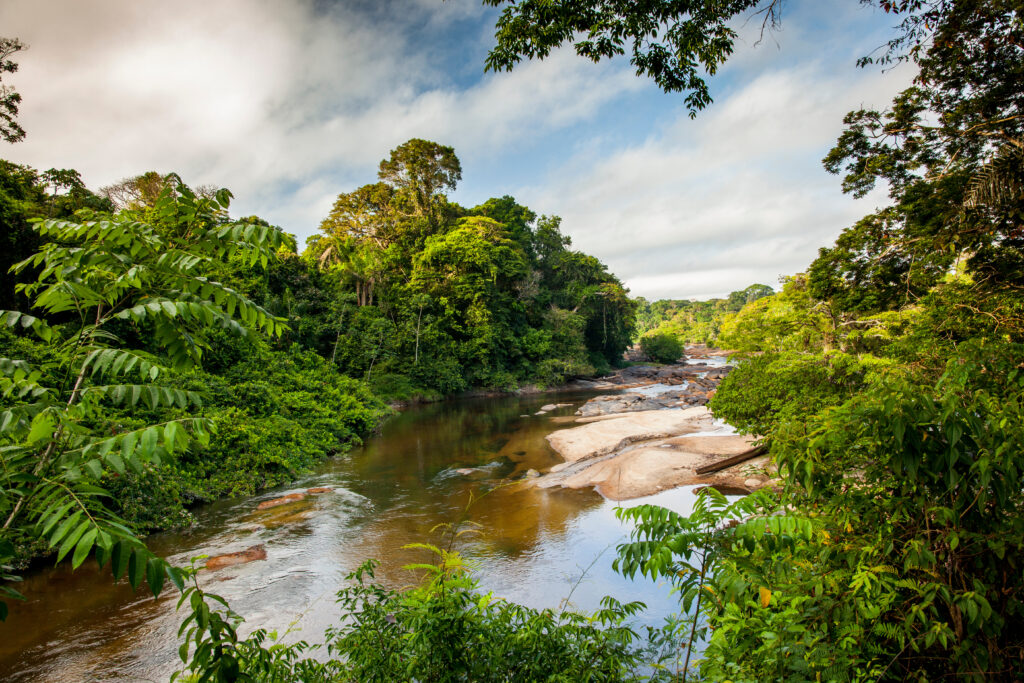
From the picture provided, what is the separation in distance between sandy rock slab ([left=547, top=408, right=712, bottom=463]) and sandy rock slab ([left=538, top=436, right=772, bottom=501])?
1.34 metres

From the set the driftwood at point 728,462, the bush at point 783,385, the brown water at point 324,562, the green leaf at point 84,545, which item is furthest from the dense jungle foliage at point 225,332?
the driftwood at point 728,462

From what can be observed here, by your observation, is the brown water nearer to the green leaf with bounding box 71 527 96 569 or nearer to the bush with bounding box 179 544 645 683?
the bush with bounding box 179 544 645 683

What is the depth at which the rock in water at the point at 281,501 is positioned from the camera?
1090 centimetres

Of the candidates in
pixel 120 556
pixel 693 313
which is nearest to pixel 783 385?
pixel 120 556

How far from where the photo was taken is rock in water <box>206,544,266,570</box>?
7906 mm

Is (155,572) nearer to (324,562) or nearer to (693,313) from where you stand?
(324,562)

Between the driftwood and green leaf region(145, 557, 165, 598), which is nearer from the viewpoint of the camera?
green leaf region(145, 557, 165, 598)

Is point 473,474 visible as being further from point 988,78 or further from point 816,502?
point 988,78

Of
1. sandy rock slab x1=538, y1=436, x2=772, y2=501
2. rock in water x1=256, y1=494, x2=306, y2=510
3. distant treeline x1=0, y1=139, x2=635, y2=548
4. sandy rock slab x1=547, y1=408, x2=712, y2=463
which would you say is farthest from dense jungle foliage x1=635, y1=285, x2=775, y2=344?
rock in water x1=256, y1=494, x2=306, y2=510

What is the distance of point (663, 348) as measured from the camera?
58875 millimetres

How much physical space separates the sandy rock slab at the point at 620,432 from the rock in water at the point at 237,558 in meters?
9.66

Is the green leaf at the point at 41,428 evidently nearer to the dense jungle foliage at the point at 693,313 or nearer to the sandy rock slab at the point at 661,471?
the sandy rock slab at the point at 661,471

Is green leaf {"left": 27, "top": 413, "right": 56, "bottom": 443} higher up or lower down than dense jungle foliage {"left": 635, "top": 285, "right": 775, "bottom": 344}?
lower down

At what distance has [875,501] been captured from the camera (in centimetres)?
267
